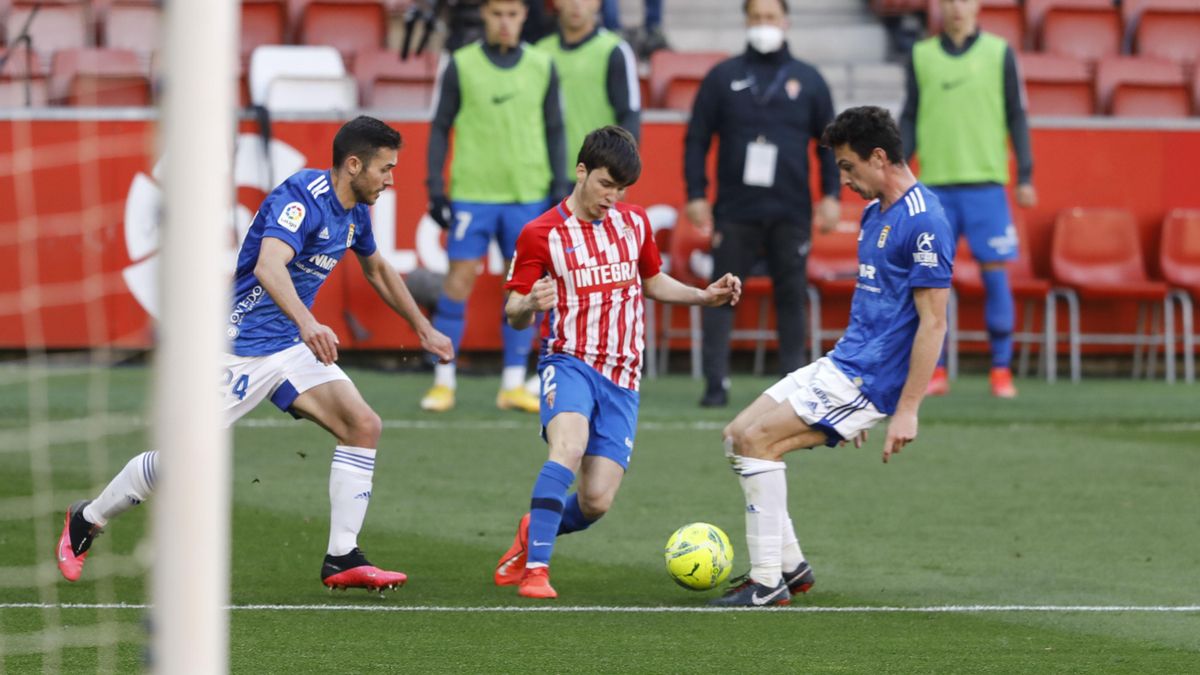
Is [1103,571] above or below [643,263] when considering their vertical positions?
below

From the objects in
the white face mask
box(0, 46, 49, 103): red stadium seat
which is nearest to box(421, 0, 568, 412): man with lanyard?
the white face mask

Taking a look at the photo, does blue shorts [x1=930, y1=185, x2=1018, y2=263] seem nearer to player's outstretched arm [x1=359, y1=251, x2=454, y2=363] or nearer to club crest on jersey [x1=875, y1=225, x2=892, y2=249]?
club crest on jersey [x1=875, y1=225, x2=892, y2=249]

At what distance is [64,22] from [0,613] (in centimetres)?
1041

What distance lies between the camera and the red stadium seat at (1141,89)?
15.2 m

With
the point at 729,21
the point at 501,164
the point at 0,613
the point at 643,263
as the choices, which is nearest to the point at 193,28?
the point at 0,613

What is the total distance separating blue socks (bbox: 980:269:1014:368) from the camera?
1216cm

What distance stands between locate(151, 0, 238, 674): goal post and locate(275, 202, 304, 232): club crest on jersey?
325 cm

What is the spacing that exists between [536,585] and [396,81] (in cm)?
875

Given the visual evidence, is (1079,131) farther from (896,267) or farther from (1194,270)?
(896,267)

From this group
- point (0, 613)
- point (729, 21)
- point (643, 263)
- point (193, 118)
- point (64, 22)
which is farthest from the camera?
point (729, 21)

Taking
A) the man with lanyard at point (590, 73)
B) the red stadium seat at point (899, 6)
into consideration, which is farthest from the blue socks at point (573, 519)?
the red stadium seat at point (899, 6)

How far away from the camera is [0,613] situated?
586 centimetres

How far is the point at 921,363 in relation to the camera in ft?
20.4

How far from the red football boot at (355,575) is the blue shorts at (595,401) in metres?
0.74
